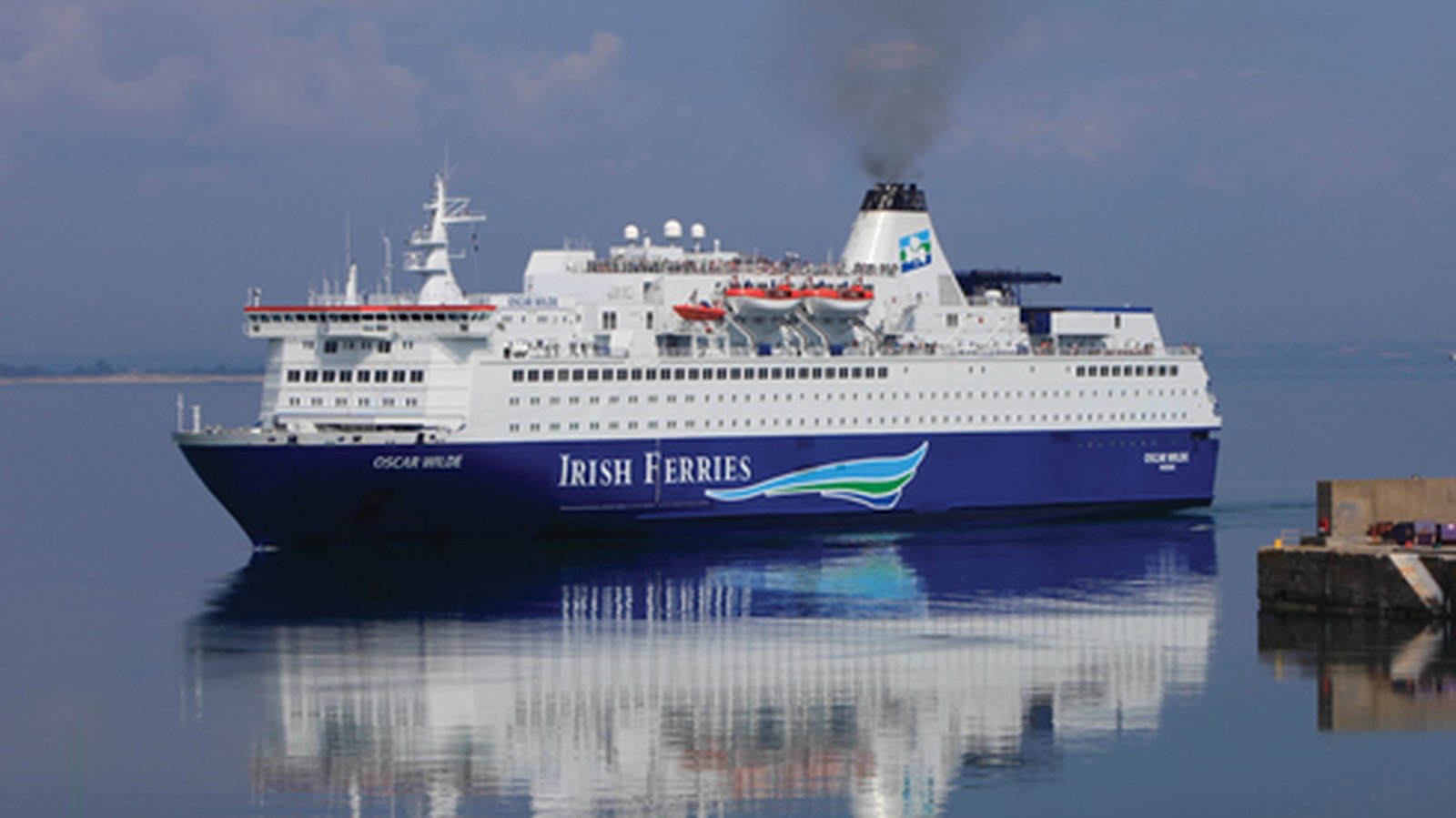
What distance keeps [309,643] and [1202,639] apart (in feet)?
45.9

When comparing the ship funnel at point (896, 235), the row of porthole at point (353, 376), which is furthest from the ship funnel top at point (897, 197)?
the row of porthole at point (353, 376)

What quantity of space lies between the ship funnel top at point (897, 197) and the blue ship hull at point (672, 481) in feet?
20.0

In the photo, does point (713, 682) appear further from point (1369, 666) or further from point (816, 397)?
point (816, 397)

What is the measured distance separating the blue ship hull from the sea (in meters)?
0.69

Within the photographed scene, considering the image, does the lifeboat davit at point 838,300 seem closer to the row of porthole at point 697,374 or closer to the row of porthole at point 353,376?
the row of porthole at point 697,374

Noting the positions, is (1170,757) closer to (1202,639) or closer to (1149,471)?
(1202,639)

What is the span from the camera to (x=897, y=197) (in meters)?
54.3

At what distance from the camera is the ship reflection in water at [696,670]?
86.9 ft

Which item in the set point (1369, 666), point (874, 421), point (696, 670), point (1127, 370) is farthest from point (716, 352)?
point (1369, 666)

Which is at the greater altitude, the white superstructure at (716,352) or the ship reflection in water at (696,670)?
the white superstructure at (716,352)

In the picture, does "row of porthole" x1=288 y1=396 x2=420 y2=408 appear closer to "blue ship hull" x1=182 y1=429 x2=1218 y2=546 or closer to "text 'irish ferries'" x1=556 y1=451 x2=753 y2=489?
"blue ship hull" x1=182 y1=429 x2=1218 y2=546

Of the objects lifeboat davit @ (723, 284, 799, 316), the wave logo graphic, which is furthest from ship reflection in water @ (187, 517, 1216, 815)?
lifeboat davit @ (723, 284, 799, 316)

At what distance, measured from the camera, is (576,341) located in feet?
155

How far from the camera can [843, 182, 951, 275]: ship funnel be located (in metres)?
53.8
